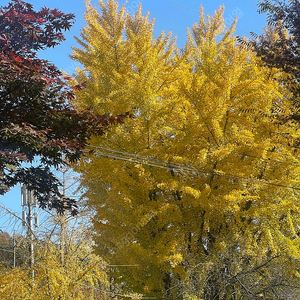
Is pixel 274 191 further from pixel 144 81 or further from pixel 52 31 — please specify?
pixel 52 31

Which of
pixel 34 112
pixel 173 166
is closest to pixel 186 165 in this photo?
pixel 173 166

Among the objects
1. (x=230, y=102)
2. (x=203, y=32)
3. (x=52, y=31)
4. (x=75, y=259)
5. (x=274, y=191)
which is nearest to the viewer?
(x=52, y=31)

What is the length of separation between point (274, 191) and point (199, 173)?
5.35ft

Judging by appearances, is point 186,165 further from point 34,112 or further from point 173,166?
point 34,112

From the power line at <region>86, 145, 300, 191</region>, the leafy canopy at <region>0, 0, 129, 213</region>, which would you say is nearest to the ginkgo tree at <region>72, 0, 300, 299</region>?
the power line at <region>86, 145, 300, 191</region>

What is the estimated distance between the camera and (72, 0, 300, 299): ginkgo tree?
289 inches

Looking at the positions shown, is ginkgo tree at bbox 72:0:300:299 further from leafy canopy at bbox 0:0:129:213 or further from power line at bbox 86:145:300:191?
leafy canopy at bbox 0:0:129:213

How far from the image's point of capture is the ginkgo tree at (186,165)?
289 inches

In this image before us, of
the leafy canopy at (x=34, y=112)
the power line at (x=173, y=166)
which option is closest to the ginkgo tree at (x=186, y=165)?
the power line at (x=173, y=166)

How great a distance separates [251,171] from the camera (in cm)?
754

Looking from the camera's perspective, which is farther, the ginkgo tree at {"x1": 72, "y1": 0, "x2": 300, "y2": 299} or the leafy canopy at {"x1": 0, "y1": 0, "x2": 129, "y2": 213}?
the ginkgo tree at {"x1": 72, "y1": 0, "x2": 300, "y2": 299}

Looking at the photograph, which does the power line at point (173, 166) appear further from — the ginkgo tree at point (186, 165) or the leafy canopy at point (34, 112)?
the leafy canopy at point (34, 112)

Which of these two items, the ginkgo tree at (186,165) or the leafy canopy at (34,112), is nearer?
the leafy canopy at (34,112)

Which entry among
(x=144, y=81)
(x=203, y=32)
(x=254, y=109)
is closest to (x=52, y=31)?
(x=144, y=81)
